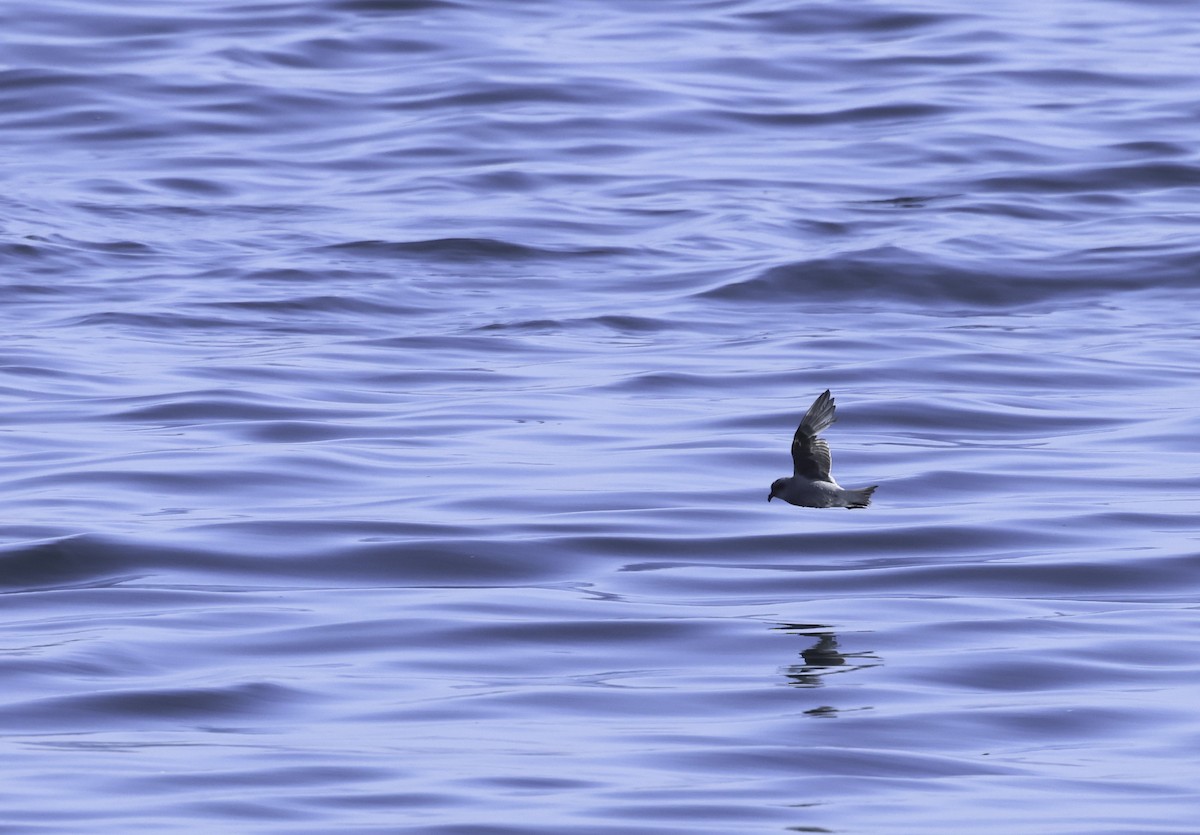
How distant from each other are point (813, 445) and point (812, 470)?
0.30 ft

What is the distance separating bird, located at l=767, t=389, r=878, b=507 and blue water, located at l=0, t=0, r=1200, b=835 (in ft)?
1.74

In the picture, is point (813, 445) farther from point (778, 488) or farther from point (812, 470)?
point (778, 488)

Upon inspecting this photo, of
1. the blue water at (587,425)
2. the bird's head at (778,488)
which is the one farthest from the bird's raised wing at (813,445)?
the blue water at (587,425)

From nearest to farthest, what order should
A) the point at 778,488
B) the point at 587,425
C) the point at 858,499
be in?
the point at 858,499 → the point at 778,488 → the point at 587,425

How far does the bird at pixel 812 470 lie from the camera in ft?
27.1

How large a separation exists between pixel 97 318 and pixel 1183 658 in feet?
29.9

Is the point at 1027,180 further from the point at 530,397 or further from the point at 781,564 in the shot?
the point at 781,564

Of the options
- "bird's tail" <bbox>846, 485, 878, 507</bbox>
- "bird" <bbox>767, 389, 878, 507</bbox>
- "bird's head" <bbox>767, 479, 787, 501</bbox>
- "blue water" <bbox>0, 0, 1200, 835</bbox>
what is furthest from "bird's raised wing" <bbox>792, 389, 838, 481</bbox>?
"blue water" <bbox>0, 0, 1200, 835</bbox>

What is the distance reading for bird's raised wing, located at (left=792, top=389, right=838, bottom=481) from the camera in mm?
8422

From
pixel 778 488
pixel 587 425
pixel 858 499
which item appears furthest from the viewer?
pixel 587 425

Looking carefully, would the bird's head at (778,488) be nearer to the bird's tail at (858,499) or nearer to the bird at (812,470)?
the bird at (812,470)

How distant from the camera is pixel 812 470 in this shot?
8469 millimetres

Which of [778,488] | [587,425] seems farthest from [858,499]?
[587,425]

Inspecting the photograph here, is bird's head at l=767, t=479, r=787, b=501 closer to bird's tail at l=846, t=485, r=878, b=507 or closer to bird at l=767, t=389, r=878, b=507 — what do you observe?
bird at l=767, t=389, r=878, b=507
